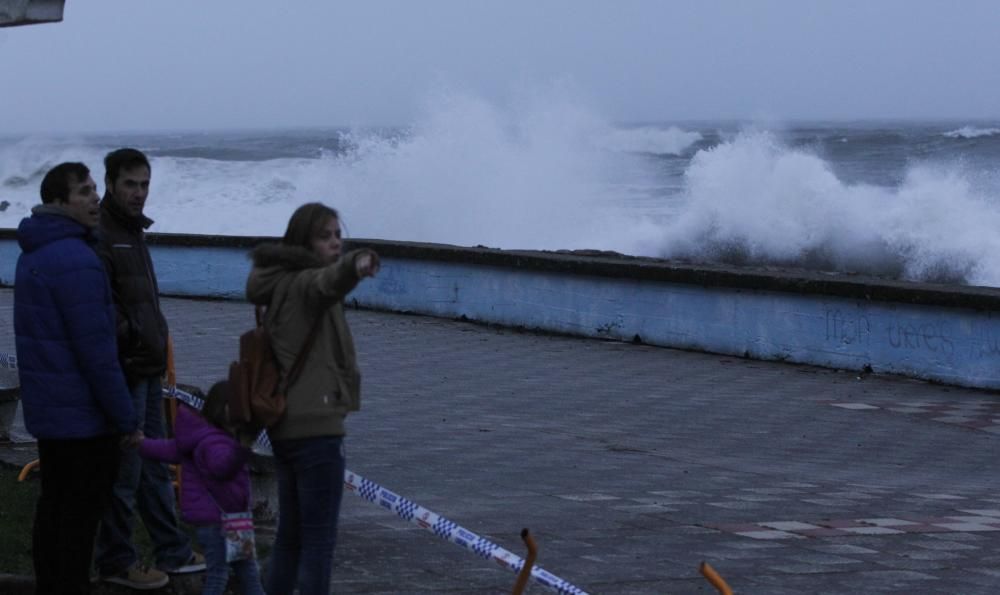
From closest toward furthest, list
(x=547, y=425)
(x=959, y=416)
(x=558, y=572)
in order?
(x=558, y=572) < (x=547, y=425) < (x=959, y=416)

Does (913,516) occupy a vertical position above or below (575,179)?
below

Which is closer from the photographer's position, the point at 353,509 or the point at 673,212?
the point at 353,509

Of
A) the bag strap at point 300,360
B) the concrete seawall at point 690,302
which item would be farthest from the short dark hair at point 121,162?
the concrete seawall at point 690,302

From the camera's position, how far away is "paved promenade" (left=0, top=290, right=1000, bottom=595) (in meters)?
6.21

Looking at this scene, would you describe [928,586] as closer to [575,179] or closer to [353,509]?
[353,509]

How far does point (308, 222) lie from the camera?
15.0 ft

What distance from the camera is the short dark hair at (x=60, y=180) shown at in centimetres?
489

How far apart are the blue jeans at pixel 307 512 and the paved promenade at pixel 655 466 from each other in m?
0.84

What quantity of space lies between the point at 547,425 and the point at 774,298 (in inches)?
150

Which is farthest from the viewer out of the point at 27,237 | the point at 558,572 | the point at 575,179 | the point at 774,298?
the point at 575,179

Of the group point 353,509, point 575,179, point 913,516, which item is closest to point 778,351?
point 913,516

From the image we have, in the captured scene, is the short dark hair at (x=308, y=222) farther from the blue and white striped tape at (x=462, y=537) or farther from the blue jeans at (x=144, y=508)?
the blue jeans at (x=144, y=508)

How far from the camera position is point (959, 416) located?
11000 millimetres

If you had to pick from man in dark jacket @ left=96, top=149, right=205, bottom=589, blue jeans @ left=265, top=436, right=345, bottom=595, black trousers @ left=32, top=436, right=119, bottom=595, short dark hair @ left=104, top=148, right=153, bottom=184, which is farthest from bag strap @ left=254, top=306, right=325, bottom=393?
short dark hair @ left=104, top=148, right=153, bottom=184
